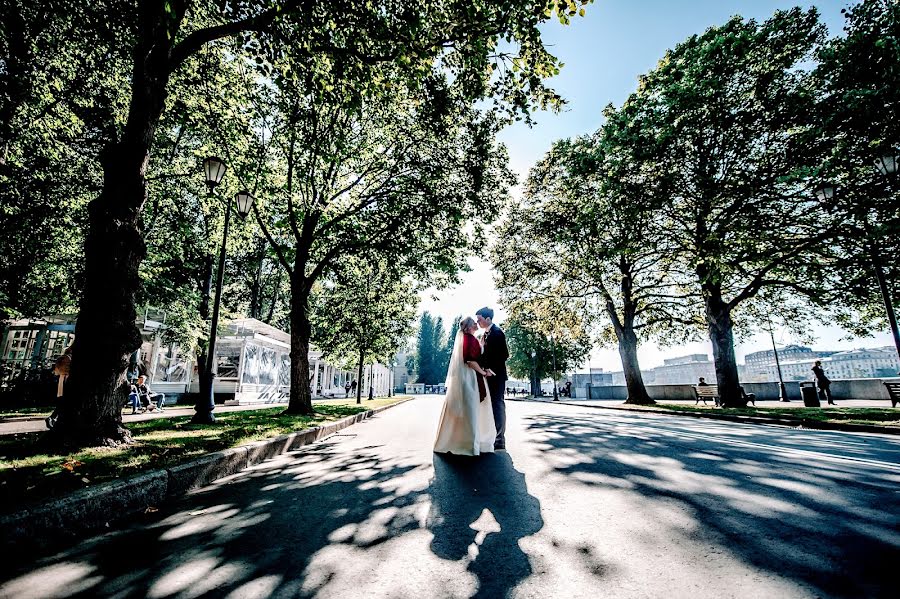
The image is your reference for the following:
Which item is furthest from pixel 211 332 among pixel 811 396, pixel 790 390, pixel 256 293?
pixel 790 390

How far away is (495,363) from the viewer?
6.75 metres

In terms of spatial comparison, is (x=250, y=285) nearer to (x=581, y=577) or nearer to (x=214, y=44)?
(x=214, y=44)

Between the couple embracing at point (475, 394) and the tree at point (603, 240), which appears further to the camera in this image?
the tree at point (603, 240)

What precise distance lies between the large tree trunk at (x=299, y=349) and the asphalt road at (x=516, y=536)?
7.97 metres

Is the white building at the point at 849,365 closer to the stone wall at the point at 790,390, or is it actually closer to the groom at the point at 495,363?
the stone wall at the point at 790,390

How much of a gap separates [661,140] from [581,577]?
15.4 metres

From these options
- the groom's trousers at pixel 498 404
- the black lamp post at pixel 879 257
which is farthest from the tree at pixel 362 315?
the black lamp post at pixel 879 257

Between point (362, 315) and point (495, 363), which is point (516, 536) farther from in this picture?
point (362, 315)

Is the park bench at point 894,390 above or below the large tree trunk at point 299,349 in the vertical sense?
below

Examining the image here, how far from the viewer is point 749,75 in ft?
46.2

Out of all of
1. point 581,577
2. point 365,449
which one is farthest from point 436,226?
point 581,577

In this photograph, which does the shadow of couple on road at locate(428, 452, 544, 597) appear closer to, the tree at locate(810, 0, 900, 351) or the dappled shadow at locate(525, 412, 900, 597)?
the dappled shadow at locate(525, 412, 900, 597)

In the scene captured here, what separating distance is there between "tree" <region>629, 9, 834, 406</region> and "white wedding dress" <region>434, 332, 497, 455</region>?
1035cm

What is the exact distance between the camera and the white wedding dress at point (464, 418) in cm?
605
